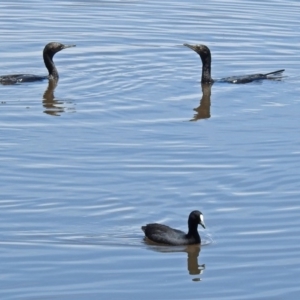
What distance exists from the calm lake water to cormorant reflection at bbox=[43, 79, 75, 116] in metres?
Result: 0.04

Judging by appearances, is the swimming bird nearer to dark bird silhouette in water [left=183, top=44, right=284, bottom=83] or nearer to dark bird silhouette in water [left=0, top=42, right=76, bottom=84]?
dark bird silhouette in water [left=0, top=42, right=76, bottom=84]

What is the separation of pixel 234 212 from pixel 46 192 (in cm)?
218

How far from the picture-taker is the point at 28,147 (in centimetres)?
1542

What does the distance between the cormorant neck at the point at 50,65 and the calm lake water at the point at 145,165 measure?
28 cm

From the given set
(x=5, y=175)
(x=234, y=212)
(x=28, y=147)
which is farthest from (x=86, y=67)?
(x=234, y=212)

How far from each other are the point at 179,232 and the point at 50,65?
9.32 metres

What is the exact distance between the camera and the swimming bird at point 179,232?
11922 mm

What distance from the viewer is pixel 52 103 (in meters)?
18.9

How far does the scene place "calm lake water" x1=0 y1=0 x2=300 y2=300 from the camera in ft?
36.4

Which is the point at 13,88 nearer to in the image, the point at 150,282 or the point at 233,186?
the point at 233,186

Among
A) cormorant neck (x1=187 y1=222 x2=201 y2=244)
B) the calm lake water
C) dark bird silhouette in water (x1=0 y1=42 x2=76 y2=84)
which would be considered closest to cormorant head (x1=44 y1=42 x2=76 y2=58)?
dark bird silhouette in water (x1=0 y1=42 x2=76 y2=84)

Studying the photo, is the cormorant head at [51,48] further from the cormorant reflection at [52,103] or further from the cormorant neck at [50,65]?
the cormorant reflection at [52,103]

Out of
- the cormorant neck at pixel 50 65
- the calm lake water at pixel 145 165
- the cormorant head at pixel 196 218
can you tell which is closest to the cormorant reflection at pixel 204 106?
the calm lake water at pixel 145 165

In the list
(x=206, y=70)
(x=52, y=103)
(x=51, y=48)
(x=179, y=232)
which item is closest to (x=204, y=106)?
(x=206, y=70)
